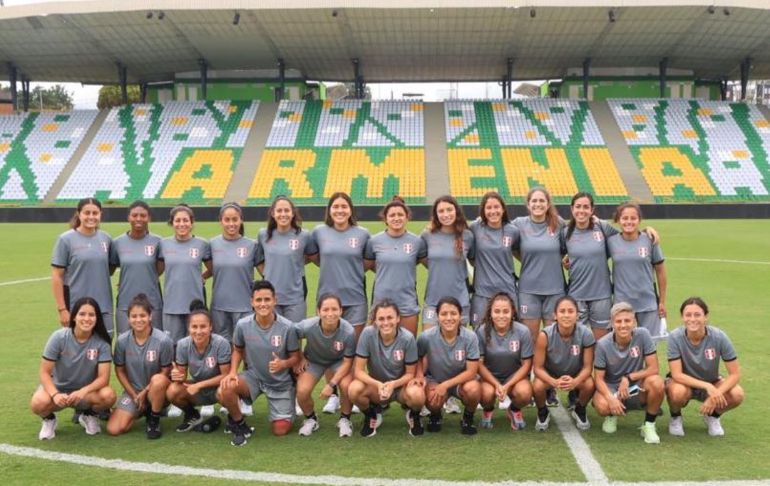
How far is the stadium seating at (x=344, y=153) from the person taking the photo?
97.0ft

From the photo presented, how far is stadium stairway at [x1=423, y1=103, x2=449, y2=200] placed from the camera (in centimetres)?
2968

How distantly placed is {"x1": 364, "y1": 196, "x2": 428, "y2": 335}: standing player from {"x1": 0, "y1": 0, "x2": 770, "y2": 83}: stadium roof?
22.3 metres

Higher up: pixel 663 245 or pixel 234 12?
pixel 234 12

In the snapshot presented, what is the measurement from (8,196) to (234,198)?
30.2 feet

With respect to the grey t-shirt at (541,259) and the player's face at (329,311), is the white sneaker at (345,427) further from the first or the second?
the grey t-shirt at (541,259)

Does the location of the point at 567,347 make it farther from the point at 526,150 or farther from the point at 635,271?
the point at 526,150

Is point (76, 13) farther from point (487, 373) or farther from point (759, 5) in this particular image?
point (487, 373)

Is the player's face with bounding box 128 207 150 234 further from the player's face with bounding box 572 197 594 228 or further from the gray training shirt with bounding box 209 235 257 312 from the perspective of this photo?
the player's face with bounding box 572 197 594 228

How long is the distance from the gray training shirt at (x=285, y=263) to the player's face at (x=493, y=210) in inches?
59.4

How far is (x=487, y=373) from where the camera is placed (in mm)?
5453

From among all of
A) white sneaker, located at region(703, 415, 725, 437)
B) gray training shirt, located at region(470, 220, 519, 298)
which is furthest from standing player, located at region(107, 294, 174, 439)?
white sneaker, located at region(703, 415, 725, 437)

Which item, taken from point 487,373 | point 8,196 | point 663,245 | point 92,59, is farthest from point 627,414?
point 92,59

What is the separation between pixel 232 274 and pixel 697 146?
99.2ft

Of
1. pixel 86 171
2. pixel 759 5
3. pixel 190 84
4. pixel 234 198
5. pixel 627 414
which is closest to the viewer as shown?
pixel 627 414
